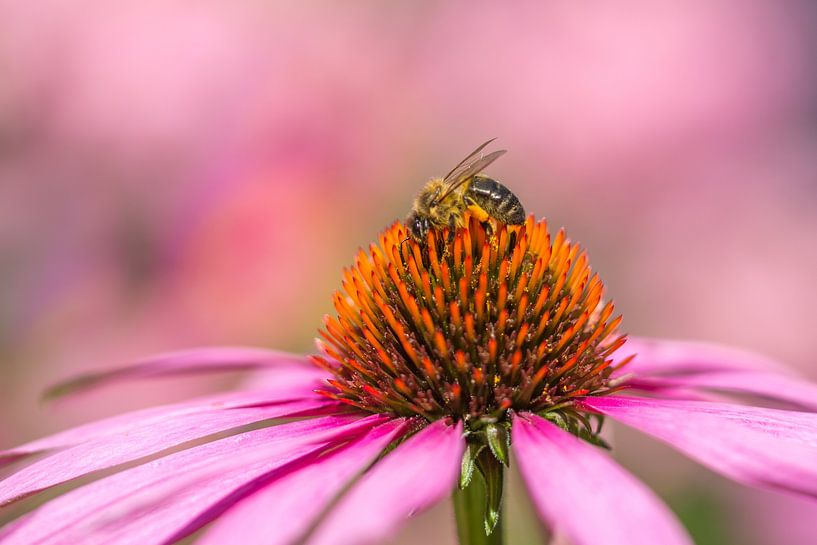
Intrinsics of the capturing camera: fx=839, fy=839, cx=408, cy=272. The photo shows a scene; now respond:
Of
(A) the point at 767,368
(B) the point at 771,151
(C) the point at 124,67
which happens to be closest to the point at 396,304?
(A) the point at 767,368

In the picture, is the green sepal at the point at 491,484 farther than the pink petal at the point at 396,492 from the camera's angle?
Yes

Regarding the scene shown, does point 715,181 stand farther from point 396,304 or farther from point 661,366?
point 396,304

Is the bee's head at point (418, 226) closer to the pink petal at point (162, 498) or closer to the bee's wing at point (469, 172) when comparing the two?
the bee's wing at point (469, 172)

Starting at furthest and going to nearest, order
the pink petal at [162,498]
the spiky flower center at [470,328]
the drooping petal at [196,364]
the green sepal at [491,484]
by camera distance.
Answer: the drooping petal at [196,364] < the spiky flower center at [470,328] < the green sepal at [491,484] < the pink petal at [162,498]

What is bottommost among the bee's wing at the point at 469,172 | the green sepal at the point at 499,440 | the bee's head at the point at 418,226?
the green sepal at the point at 499,440

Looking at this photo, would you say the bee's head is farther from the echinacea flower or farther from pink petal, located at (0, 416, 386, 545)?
pink petal, located at (0, 416, 386, 545)

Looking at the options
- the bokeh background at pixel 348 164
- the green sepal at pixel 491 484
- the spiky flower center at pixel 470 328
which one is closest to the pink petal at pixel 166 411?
the spiky flower center at pixel 470 328

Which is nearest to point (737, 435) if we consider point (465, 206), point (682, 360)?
point (465, 206)
